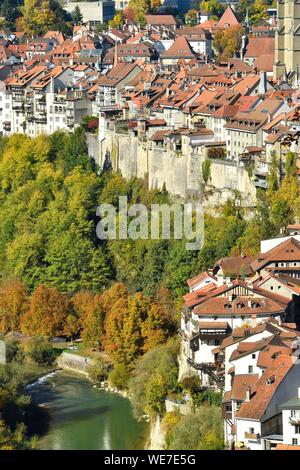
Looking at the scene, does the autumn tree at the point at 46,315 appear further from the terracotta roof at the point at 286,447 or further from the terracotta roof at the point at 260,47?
the terracotta roof at the point at 260,47

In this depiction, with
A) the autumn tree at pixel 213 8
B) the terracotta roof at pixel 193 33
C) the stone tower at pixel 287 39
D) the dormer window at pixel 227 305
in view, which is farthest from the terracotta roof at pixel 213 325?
the autumn tree at pixel 213 8

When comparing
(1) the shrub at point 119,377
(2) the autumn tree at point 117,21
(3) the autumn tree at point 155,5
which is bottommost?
(1) the shrub at point 119,377

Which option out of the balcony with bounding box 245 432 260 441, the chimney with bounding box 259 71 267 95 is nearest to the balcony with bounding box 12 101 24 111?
the chimney with bounding box 259 71 267 95

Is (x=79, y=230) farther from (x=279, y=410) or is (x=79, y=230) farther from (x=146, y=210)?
(x=279, y=410)

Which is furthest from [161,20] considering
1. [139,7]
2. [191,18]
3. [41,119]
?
[41,119]

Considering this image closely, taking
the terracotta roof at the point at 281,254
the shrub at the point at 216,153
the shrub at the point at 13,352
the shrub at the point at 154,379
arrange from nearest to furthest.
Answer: the shrub at the point at 154,379 < the terracotta roof at the point at 281,254 < the shrub at the point at 13,352 < the shrub at the point at 216,153

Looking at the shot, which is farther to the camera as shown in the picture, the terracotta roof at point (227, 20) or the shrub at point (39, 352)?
the terracotta roof at point (227, 20)

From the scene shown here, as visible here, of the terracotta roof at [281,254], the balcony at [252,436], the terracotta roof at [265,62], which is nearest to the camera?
the balcony at [252,436]

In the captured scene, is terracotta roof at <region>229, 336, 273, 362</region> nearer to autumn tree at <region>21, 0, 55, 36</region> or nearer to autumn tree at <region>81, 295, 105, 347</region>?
autumn tree at <region>81, 295, 105, 347</region>
